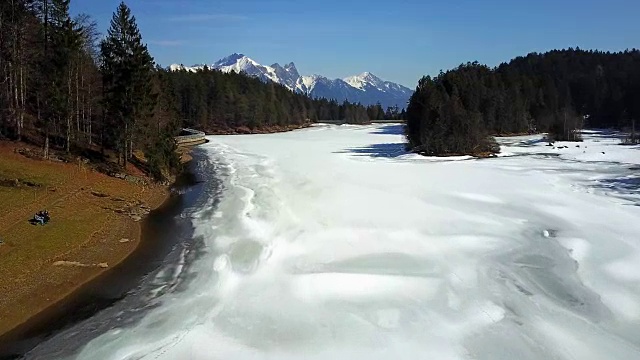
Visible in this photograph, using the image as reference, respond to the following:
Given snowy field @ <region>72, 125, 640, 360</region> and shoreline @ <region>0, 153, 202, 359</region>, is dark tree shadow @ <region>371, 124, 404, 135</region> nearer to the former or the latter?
snowy field @ <region>72, 125, 640, 360</region>

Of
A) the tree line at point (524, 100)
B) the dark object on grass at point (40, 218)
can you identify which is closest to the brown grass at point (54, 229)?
the dark object on grass at point (40, 218)

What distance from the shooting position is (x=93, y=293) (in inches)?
618

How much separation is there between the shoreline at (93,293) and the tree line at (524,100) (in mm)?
46148

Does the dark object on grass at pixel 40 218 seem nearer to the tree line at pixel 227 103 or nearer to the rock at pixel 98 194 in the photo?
the rock at pixel 98 194

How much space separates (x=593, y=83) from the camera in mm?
129250

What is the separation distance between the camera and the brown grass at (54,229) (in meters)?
15.2

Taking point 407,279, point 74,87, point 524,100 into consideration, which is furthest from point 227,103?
point 407,279

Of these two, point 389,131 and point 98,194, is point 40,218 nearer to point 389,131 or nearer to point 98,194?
point 98,194

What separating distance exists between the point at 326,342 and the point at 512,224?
555 inches

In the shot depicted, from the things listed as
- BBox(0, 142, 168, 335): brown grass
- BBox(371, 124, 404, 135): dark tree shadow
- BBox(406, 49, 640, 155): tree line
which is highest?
BBox(406, 49, 640, 155): tree line

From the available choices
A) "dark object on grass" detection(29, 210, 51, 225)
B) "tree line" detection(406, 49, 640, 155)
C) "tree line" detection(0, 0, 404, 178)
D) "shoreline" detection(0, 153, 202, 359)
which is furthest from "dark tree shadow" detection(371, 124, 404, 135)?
"dark object on grass" detection(29, 210, 51, 225)

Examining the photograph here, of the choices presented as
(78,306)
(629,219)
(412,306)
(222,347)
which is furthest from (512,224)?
(78,306)

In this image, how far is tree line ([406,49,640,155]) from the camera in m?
62.5

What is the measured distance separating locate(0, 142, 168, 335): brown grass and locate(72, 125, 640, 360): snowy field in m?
3.48
